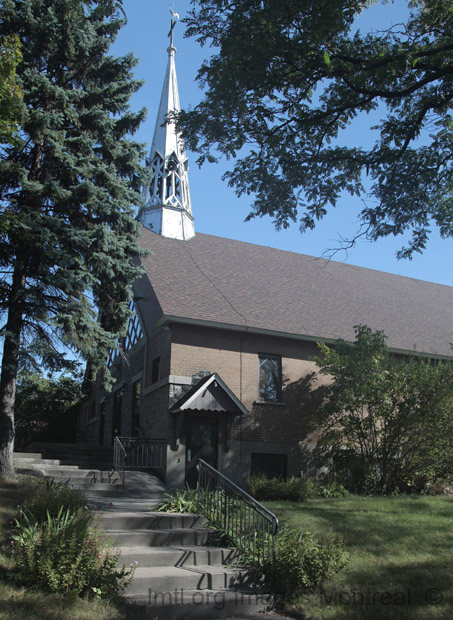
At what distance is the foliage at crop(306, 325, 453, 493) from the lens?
1515 cm

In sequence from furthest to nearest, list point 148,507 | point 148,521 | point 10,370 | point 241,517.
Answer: point 10,370
point 148,507
point 148,521
point 241,517

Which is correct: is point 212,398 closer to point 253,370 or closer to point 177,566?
point 253,370

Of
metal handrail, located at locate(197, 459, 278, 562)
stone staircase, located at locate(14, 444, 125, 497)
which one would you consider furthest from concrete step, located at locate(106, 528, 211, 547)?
stone staircase, located at locate(14, 444, 125, 497)

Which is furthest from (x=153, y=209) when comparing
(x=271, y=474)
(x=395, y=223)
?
(x=395, y=223)

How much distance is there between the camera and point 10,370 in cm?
1249

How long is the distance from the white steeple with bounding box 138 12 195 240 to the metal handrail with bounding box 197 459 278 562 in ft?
50.9

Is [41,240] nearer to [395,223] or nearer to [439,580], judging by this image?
[395,223]

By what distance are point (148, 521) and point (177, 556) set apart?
1.25 meters

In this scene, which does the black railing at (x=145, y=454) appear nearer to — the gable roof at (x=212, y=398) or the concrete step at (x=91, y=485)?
the gable roof at (x=212, y=398)

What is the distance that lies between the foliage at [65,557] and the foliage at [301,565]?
2.09 metres

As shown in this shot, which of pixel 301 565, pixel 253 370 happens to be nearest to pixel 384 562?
pixel 301 565

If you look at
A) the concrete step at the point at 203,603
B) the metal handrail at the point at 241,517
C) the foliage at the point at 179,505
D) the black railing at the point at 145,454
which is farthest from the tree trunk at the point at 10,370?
the concrete step at the point at 203,603

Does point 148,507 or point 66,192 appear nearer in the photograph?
point 148,507

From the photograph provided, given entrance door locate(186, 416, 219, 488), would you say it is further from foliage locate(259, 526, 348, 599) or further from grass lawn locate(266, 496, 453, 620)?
foliage locate(259, 526, 348, 599)
